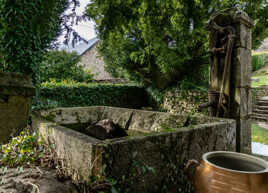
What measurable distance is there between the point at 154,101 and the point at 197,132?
8509 mm

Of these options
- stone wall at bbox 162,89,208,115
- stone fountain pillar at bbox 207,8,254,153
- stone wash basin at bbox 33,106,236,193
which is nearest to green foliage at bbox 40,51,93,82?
stone wall at bbox 162,89,208,115

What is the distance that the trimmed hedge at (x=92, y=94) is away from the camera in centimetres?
654

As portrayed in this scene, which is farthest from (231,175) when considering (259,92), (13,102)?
(259,92)

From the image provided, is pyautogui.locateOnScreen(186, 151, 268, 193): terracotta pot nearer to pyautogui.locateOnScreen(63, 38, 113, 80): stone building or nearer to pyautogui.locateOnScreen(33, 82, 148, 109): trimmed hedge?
pyautogui.locateOnScreen(33, 82, 148, 109): trimmed hedge

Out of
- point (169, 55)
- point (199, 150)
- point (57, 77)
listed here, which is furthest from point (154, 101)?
point (199, 150)

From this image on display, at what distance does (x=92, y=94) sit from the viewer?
26.1ft

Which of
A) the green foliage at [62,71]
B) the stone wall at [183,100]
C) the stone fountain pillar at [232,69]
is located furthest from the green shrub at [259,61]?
the stone fountain pillar at [232,69]

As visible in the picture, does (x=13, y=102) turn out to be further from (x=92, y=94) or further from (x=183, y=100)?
(x=183, y=100)

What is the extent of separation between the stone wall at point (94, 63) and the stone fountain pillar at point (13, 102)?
1644 cm

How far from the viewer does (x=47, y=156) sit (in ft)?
Result: 5.98

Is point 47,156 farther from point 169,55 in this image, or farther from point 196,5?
point 196,5

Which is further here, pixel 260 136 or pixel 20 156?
pixel 260 136

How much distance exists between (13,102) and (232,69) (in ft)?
10.1

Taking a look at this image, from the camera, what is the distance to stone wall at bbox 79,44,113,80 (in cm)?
1933
